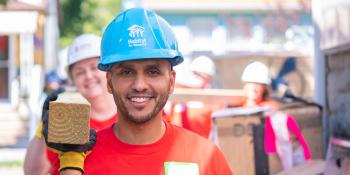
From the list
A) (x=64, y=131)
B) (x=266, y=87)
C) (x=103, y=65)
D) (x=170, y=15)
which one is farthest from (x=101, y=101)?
(x=170, y=15)

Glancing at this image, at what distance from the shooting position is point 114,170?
105 inches

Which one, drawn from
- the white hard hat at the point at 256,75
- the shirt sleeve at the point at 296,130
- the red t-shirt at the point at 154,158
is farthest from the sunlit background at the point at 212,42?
the white hard hat at the point at 256,75

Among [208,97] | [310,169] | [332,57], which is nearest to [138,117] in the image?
[310,169]

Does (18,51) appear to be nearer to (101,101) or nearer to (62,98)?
(101,101)

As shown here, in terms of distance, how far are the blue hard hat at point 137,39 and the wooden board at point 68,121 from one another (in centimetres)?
26

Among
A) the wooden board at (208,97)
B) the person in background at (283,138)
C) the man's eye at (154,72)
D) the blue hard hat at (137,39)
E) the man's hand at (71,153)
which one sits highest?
the blue hard hat at (137,39)

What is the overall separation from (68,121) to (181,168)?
1.45 ft

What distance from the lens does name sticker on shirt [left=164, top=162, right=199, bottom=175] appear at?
2.68m

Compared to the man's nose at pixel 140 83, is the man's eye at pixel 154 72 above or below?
above

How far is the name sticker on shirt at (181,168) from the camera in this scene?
8.78 feet

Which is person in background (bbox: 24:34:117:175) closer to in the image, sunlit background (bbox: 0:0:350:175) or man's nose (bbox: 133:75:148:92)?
sunlit background (bbox: 0:0:350:175)

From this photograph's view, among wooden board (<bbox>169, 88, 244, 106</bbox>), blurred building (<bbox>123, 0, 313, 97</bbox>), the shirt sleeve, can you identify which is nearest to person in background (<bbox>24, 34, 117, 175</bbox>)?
the shirt sleeve

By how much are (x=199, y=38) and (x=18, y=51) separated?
9.98 metres

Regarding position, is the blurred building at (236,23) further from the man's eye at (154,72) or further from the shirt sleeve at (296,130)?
the man's eye at (154,72)
